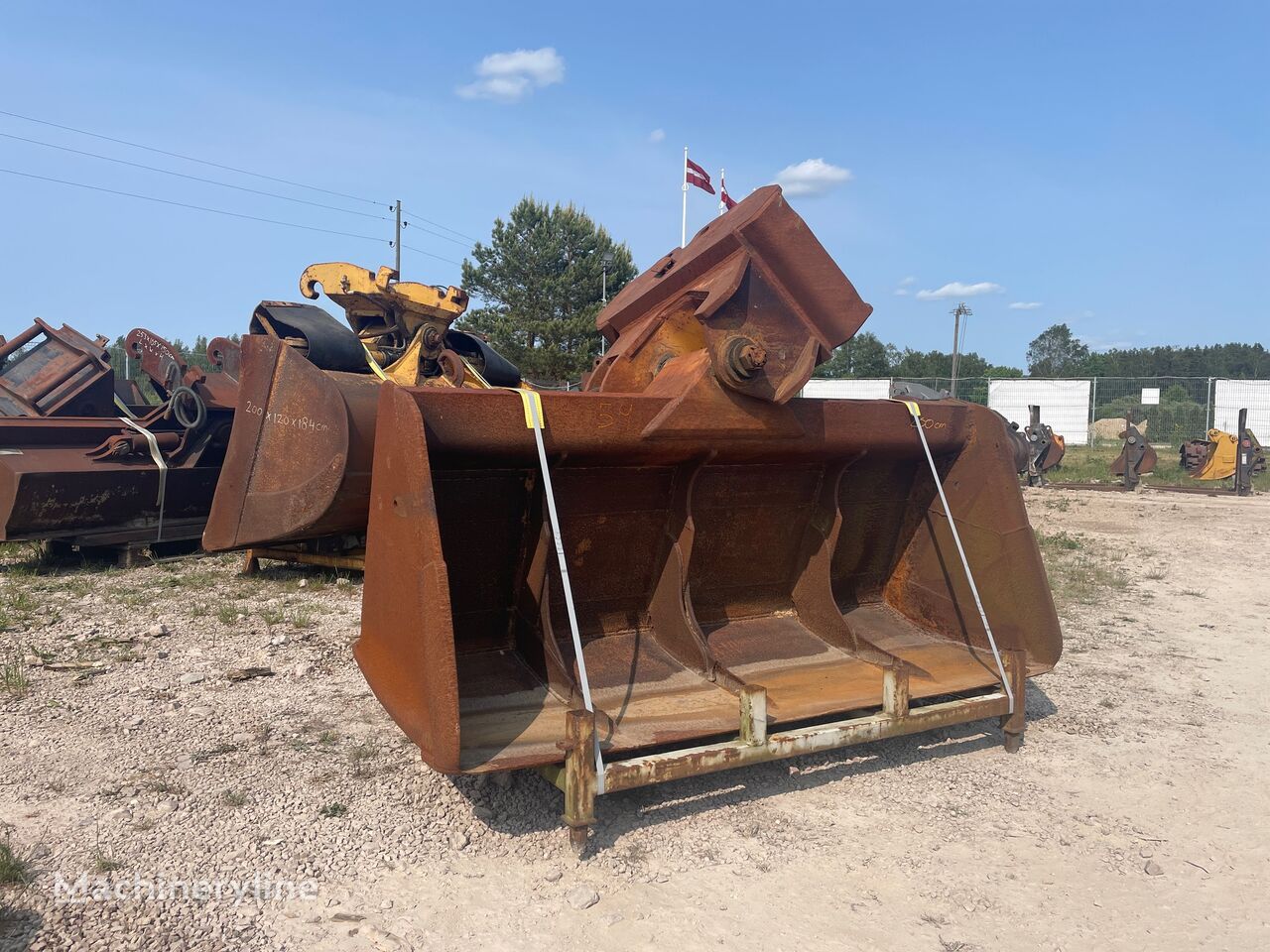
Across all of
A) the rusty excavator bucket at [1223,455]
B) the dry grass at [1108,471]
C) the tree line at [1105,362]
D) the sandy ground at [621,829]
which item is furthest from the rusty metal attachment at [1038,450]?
the tree line at [1105,362]

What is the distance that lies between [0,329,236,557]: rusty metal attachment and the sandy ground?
199cm

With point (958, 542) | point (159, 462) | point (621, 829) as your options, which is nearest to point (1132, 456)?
point (958, 542)

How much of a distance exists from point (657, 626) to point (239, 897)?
183 centimetres

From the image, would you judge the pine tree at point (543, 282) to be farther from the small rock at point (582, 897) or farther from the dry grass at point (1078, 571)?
the small rock at point (582, 897)

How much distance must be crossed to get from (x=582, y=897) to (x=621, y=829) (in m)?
0.42

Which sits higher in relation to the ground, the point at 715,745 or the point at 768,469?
the point at 768,469

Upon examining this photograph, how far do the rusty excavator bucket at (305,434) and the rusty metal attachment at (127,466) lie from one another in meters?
1.20

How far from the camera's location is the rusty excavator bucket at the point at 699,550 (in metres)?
2.77

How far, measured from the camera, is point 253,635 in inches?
198

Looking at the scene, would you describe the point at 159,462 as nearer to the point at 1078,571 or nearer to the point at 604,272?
the point at 1078,571

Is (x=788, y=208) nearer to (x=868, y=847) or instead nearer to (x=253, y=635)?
(x=868, y=847)

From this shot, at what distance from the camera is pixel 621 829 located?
9.45 feet

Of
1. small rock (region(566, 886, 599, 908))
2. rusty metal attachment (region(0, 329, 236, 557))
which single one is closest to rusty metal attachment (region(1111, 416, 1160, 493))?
rusty metal attachment (region(0, 329, 236, 557))

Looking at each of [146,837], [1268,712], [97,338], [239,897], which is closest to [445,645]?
[239,897]
